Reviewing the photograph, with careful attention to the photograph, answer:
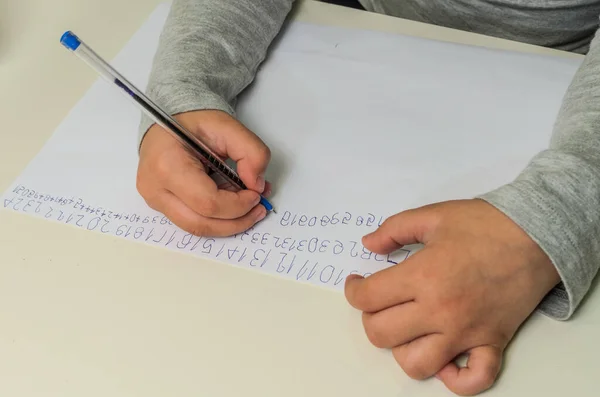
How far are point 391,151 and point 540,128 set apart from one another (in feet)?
0.41

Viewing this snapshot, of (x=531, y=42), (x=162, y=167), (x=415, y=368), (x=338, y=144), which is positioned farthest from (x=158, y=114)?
(x=531, y=42)

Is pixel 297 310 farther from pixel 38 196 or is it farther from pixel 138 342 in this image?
pixel 38 196

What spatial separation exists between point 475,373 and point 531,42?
41cm

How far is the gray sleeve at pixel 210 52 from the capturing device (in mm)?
545

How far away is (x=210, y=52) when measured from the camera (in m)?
0.58

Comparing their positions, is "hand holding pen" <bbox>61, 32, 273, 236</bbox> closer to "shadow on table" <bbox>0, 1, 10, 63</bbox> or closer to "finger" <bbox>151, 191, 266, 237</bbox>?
"finger" <bbox>151, 191, 266, 237</bbox>

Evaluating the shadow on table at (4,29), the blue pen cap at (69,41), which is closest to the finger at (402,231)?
the blue pen cap at (69,41)

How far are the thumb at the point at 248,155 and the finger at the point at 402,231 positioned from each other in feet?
0.32

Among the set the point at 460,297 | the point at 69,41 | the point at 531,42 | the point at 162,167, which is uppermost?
the point at 69,41

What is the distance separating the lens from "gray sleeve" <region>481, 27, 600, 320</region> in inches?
16.2

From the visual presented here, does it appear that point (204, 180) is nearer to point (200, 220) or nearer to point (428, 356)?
point (200, 220)

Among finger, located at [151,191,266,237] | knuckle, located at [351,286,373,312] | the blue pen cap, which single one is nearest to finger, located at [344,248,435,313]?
knuckle, located at [351,286,373,312]

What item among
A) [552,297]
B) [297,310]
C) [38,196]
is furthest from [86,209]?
[552,297]

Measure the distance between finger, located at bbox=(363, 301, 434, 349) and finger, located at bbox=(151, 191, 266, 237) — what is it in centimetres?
13
